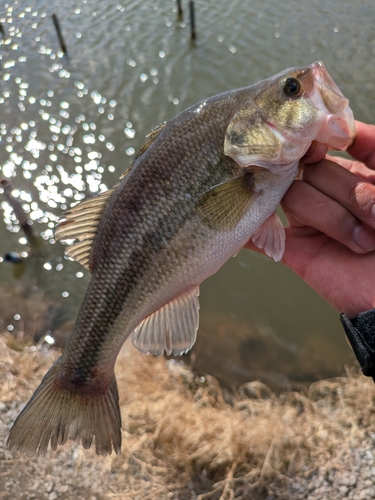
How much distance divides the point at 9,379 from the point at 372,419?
388cm

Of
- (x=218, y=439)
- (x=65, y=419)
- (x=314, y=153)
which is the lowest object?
(x=218, y=439)

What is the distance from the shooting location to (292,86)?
2176mm

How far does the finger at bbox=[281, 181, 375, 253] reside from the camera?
2273 millimetres

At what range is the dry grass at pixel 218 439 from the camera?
362 centimetres

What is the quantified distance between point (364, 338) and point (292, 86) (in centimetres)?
145

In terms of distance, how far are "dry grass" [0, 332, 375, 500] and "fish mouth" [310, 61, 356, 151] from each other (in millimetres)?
2954

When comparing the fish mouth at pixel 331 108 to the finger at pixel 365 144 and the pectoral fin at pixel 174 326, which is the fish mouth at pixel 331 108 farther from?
the pectoral fin at pixel 174 326

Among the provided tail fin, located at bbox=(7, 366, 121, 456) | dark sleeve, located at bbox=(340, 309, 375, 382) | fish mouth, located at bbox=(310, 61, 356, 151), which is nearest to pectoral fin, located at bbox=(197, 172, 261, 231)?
fish mouth, located at bbox=(310, 61, 356, 151)

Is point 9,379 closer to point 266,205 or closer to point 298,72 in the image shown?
point 266,205

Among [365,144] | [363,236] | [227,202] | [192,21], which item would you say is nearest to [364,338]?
[363,236]

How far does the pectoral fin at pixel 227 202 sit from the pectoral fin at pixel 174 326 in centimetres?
48

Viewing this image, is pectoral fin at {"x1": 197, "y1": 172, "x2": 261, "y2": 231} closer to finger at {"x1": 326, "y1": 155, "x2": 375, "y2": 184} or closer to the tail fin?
finger at {"x1": 326, "y1": 155, "x2": 375, "y2": 184}

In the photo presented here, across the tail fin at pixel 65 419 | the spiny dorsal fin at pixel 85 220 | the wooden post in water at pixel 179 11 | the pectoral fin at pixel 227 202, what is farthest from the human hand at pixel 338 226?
the wooden post in water at pixel 179 11

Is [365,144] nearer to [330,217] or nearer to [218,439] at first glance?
[330,217]
